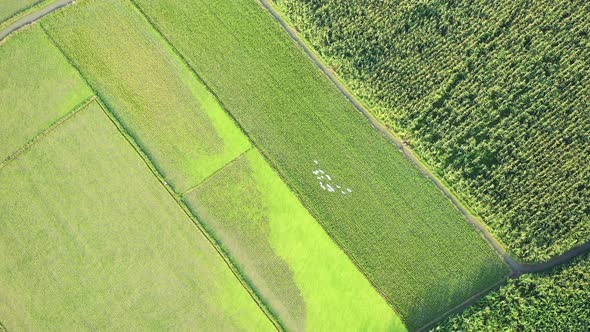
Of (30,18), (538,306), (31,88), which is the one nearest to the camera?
(538,306)

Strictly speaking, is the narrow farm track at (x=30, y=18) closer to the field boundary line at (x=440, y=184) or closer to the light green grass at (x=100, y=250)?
the light green grass at (x=100, y=250)

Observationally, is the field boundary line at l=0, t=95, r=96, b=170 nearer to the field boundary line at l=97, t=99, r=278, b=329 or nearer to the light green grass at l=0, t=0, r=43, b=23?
the field boundary line at l=97, t=99, r=278, b=329

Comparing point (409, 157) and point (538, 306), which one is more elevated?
point (409, 157)

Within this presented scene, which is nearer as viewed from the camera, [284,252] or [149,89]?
[284,252]

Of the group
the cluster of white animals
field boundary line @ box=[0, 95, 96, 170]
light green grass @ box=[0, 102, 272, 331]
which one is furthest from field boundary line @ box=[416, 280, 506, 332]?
field boundary line @ box=[0, 95, 96, 170]

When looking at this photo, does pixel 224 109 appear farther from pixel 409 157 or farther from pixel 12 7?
pixel 12 7

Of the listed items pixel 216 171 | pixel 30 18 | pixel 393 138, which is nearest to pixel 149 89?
pixel 216 171
